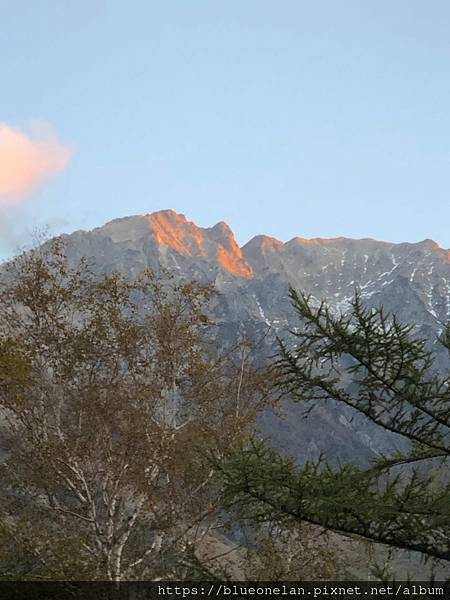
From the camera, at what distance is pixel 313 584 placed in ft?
30.6

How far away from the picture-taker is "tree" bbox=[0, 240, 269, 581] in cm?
1978

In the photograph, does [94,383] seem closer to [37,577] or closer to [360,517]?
[37,577]

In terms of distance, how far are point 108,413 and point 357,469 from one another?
44.1ft

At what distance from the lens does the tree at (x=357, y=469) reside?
7.92 metres

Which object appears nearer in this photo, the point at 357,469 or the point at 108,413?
A: the point at 357,469

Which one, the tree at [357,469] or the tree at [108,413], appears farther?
the tree at [108,413]

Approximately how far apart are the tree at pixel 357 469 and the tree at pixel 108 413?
10.9m

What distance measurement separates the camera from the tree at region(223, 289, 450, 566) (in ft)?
26.0

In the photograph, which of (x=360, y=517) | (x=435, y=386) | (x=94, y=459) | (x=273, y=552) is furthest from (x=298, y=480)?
(x=273, y=552)

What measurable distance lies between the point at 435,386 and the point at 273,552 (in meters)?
15.5

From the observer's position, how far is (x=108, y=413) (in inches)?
828

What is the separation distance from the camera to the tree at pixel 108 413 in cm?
1978

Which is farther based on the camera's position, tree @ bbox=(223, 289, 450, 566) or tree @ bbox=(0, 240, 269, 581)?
tree @ bbox=(0, 240, 269, 581)

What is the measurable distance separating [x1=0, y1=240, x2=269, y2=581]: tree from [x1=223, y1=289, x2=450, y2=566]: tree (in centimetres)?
1091
